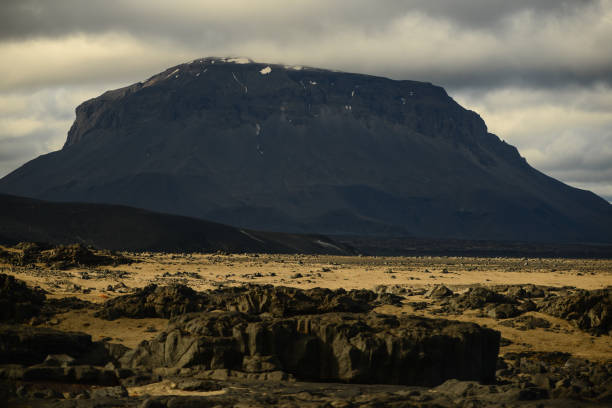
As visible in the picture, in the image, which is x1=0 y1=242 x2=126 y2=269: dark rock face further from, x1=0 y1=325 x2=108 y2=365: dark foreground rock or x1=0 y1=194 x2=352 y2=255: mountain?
x1=0 y1=194 x2=352 y2=255: mountain

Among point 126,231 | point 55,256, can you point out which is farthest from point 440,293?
point 126,231

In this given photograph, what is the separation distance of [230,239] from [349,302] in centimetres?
10960

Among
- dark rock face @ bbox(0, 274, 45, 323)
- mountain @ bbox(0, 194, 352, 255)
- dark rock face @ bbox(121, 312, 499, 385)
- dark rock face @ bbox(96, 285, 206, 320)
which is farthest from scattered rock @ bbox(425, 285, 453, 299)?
mountain @ bbox(0, 194, 352, 255)

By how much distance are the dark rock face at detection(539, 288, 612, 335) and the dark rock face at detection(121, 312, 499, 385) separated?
38.7 ft

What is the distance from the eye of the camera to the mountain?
4734 inches

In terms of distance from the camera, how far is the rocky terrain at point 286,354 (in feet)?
62.8

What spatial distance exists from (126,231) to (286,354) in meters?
113

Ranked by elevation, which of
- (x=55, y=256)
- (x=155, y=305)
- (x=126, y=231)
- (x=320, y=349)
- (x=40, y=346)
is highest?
(x=126, y=231)

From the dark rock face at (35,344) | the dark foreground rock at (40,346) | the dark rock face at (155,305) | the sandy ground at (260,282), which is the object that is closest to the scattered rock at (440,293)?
the sandy ground at (260,282)

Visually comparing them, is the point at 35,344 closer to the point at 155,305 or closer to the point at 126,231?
the point at 155,305

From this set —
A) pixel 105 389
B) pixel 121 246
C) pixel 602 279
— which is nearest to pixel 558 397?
pixel 105 389

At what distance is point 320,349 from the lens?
23.1 metres

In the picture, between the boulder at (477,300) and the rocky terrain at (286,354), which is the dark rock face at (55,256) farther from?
the boulder at (477,300)

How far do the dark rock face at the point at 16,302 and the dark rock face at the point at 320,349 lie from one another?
8.50m
